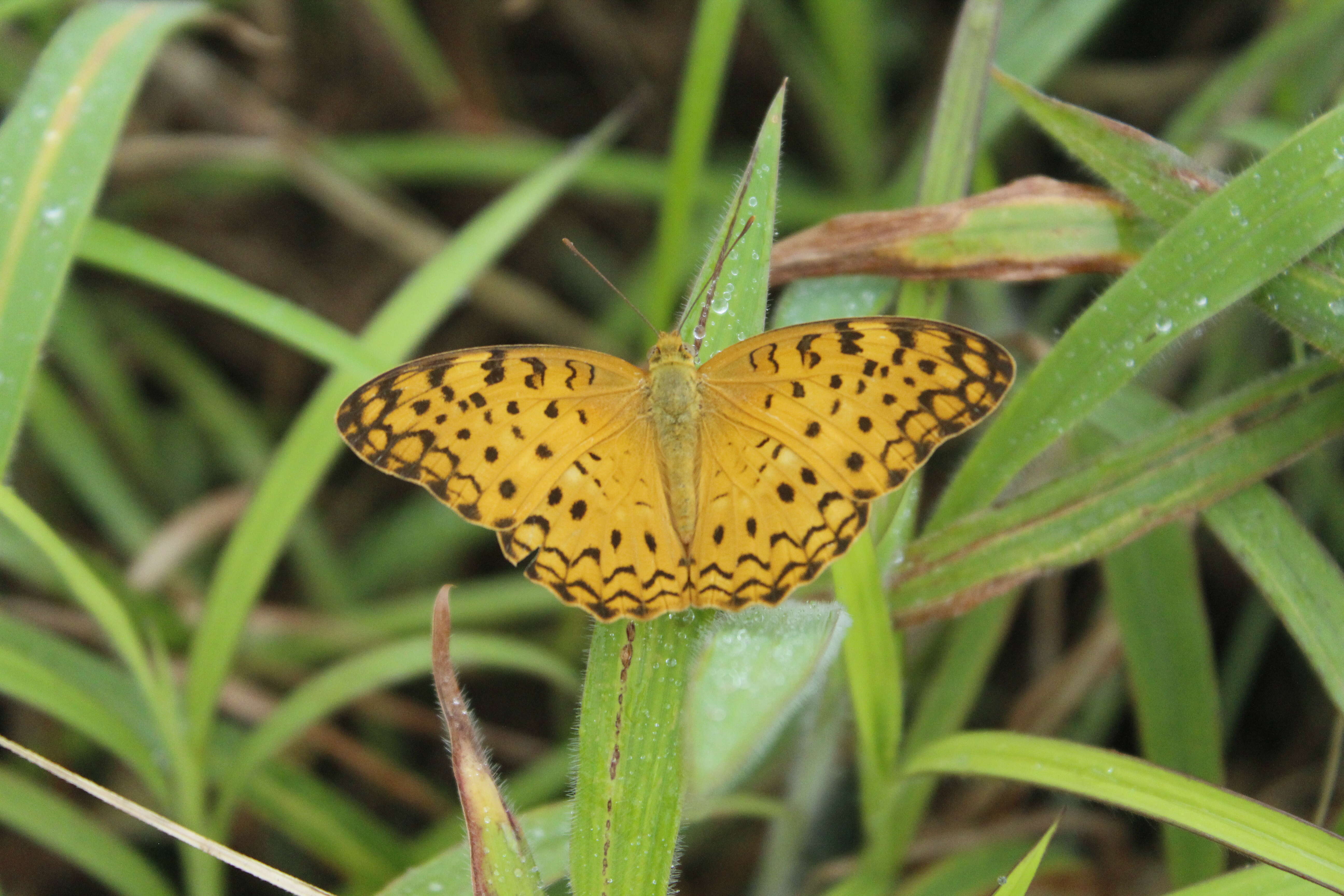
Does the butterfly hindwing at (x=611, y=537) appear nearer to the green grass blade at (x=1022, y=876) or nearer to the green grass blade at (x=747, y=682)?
the green grass blade at (x=747, y=682)

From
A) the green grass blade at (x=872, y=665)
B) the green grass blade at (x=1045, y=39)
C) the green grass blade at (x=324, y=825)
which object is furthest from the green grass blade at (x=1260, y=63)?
the green grass blade at (x=324, y=825)

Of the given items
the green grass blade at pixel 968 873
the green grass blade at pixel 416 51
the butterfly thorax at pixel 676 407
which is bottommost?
the green grass blade at pixel 968 873

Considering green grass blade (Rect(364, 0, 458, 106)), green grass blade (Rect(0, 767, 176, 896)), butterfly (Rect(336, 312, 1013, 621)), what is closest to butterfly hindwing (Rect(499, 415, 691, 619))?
butterfly (Rect(336, 312, 1013, 621))

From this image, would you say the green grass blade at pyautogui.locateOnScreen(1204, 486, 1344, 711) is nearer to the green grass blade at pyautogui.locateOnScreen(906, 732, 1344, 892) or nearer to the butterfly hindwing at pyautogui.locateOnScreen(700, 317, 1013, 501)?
the green grass blade at pyautogui.locateOnScreen(906, 732, 1344, 892)

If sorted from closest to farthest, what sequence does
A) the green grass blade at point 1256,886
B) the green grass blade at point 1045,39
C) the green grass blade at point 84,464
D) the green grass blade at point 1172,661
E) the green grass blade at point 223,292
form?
the green grass blade at point 1256,886 → the green grass blade at point 1172,661 → the green grass blade at point 223,292 → the green grass blade at point 1045,39 → the green grass blade at point 84,464

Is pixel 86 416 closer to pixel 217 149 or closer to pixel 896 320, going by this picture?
pixel 217 149

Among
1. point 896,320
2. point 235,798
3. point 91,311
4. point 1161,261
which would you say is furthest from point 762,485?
point 91,311
